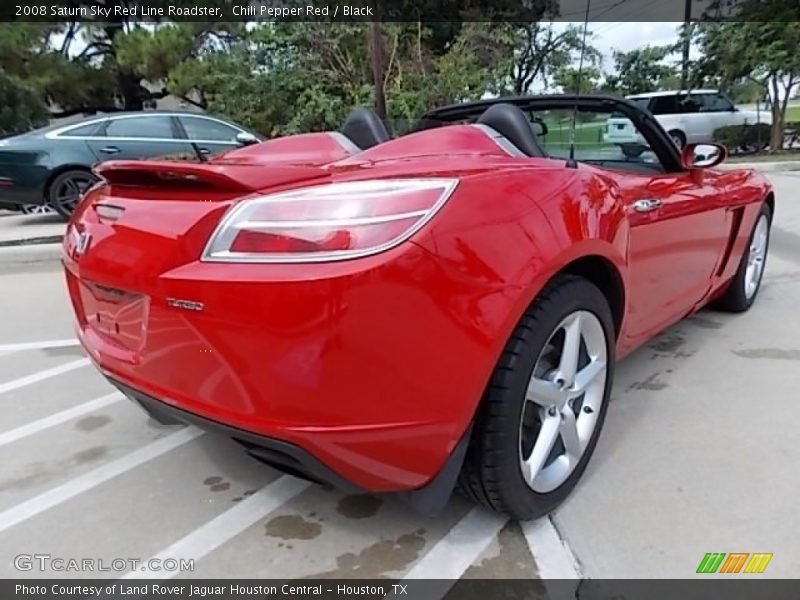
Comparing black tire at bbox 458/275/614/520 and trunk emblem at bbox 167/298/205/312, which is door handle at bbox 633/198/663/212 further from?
trunk emblem at bbox 167/298/205/312

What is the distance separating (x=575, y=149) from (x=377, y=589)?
216 cm

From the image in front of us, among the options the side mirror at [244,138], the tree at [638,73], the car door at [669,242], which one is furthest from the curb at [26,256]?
the tree at [638,73]

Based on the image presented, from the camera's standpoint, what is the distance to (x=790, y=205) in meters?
7.85

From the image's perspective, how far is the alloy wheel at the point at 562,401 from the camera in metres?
1.86

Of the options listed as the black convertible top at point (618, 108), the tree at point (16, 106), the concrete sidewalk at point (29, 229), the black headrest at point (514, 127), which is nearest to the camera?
the black headrest at point (514, 127)

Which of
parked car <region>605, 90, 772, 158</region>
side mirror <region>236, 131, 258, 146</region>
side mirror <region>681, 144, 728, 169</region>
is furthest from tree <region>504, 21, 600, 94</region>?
side mirror <region>681, 144, 728, 169</region>

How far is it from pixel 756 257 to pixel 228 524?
3.58 metres

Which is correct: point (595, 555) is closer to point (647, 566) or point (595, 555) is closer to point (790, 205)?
point (647, 566)

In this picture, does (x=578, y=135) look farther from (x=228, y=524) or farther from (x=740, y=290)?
(x=228, y=524)

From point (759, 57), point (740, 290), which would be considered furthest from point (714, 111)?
point (740, 290)

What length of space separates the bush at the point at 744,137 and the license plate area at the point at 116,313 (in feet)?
55.6

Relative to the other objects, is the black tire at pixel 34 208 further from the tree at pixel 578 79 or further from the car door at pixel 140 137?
the tree at pixel 578 79

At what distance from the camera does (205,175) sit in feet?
5.10

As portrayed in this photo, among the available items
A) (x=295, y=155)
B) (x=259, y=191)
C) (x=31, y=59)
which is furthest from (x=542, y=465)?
(x=31, y=59)
